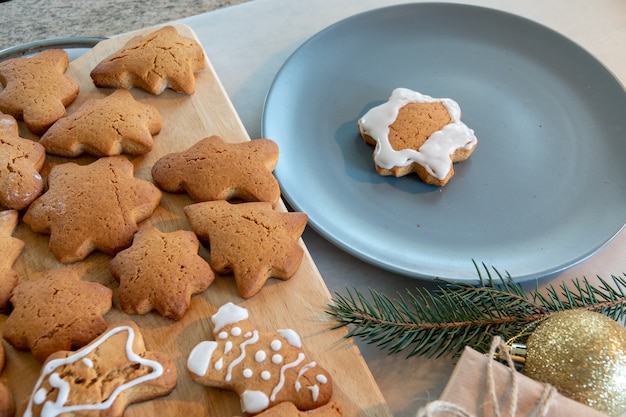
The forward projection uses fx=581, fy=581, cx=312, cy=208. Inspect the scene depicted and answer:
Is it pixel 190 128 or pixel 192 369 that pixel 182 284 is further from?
pixel 190 128

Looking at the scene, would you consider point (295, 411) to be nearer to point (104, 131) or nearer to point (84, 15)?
point (104, 131)

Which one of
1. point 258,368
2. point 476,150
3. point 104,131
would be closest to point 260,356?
point 258,368

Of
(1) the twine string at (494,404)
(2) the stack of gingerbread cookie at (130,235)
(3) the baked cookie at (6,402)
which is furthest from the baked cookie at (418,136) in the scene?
(3) the baked cookie at (6,402)

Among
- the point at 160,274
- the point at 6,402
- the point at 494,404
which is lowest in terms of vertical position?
the point at 6,402

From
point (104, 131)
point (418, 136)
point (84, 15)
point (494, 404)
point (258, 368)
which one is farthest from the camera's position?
point (84, 15)

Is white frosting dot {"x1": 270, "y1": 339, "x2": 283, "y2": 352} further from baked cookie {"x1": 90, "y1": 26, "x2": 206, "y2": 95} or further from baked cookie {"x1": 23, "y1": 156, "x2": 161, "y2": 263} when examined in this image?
baked cookie {"x1": 90, "y1": 26, "x2": 206, "y2": 95}

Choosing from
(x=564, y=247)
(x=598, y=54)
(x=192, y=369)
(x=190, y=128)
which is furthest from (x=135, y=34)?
(x=598, y=54)
